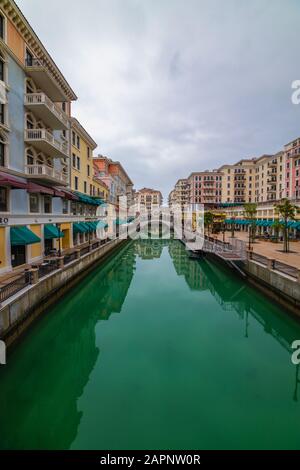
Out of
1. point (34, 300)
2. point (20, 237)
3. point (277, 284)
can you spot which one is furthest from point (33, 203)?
point (277, 284)

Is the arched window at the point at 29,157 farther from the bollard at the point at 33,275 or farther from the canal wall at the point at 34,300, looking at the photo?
the bollard at the point at 33,275

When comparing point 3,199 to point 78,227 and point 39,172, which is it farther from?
point 78,227

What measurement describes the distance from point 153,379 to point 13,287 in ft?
25.4

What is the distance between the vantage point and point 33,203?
62.1 feet

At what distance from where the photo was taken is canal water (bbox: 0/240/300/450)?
6.27 m

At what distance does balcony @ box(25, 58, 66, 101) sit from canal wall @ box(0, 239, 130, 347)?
15067 mm

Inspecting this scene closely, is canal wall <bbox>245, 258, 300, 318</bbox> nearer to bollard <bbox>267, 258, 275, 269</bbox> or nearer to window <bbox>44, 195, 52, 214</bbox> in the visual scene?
bollard <bbox>267, 258, 275, 269</bbox>

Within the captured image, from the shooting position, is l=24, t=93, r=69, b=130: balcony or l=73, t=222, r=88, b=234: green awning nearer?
l=24, t=93, r=69, b=130: balcony

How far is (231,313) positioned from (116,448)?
1103 cm

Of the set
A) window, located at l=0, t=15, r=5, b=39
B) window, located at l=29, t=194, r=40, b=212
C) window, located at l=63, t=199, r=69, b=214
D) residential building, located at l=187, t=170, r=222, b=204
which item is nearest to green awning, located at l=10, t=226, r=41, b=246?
window, located at l=29, t=194, r=40, b=212

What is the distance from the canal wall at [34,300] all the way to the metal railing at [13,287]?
0.19m

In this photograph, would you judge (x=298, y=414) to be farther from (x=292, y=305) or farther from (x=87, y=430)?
(x=292, y=305)

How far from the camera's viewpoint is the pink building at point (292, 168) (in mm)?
50094
